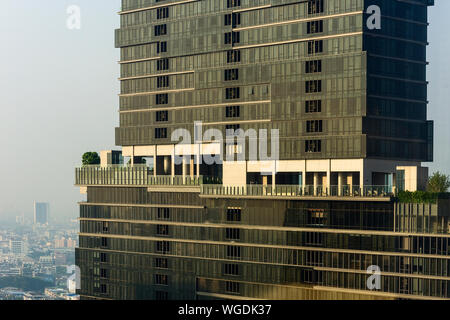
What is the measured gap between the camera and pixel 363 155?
417 feet

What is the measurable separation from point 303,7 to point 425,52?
25468 millimetres

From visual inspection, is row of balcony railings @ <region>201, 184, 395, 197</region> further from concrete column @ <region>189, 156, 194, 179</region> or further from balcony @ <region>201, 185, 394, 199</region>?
concrete column @ <region>189, 156, 194, 179</region>

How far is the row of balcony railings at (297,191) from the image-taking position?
12450 centimetres

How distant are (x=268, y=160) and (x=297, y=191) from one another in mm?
9090

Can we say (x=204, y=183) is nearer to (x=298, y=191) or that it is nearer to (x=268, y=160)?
(x=268, y=160)

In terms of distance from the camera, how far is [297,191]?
13225cm

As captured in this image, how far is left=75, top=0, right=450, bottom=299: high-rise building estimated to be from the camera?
125312mm

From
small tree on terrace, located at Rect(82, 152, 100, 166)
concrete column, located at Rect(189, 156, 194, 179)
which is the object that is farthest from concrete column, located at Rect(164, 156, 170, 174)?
small tree on terrace, located at Rect(82, 152, 100, 166)

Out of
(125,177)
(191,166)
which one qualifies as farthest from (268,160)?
(125,177)

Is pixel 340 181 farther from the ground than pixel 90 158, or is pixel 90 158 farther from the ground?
pixel 90 158

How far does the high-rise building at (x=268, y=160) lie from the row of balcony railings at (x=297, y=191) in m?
0.24

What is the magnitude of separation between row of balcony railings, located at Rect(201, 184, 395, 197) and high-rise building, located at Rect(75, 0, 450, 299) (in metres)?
0.24

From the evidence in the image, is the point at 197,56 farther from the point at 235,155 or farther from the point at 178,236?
the point at 178,236
